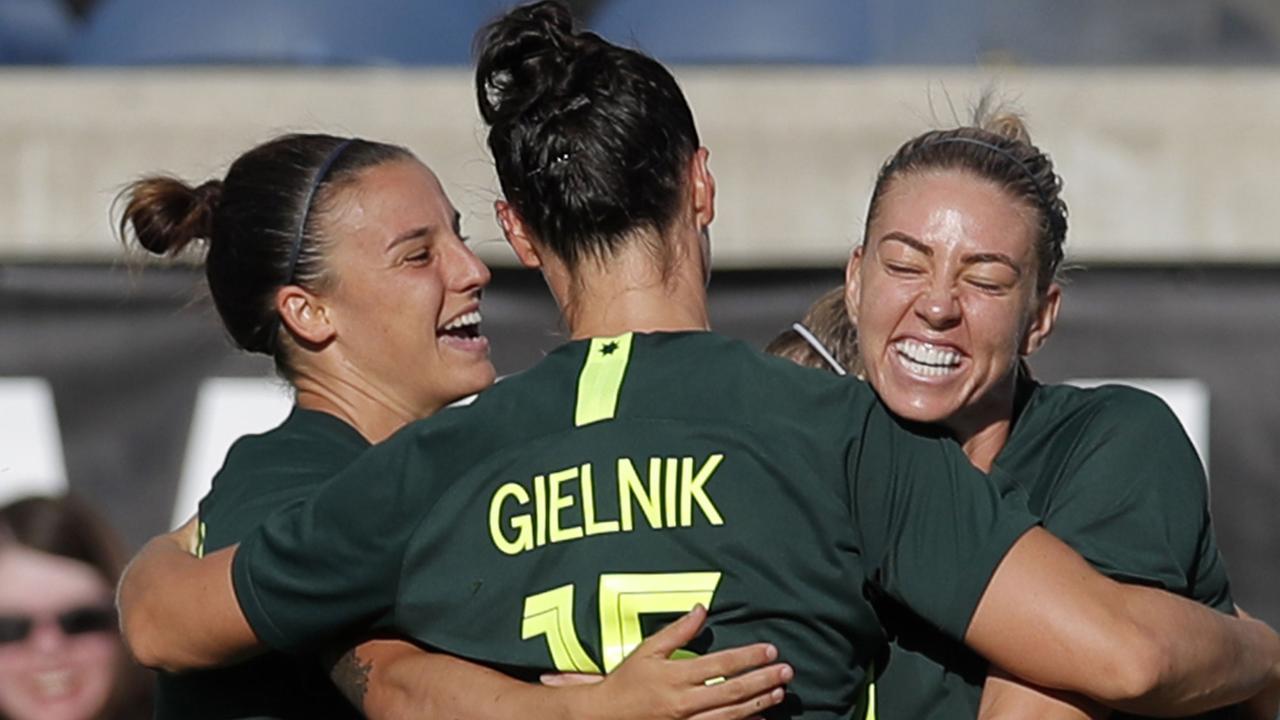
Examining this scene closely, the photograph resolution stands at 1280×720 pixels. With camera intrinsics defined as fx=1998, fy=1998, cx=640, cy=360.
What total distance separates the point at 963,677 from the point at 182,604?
2.37 ft

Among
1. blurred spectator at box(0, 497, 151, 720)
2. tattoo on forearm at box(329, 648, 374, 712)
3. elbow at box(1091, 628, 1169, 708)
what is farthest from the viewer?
blurred spectator at box(0, 497, 151, 720)

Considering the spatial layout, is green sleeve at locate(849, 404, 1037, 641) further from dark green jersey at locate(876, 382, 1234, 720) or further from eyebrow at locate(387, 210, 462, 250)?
eyebrow at locate(387, 210, 462, 250)

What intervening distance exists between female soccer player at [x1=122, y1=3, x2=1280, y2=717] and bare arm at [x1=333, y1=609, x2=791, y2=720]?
0.03 metres

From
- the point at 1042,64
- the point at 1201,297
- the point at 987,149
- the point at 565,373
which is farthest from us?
the point at 1042,64

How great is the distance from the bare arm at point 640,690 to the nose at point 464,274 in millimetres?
598

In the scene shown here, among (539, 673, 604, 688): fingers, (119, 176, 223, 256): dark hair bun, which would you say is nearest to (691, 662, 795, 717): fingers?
(539, 673, 604, 688): fingers

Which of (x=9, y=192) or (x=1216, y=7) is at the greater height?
(x=1216, y=7)

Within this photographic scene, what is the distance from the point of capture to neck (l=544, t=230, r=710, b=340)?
5.74 feet

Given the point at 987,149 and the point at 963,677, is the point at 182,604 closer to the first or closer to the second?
the point at 963,677

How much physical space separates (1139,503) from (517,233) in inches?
23.7

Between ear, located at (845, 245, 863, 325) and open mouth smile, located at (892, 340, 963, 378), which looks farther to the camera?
ear, located at (845, 245, 863, 325)

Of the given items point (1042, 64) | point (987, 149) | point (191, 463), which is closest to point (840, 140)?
point (1042, 64)

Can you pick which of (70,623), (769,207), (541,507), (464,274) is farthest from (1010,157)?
(70,623)

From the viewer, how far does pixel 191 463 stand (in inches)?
161
